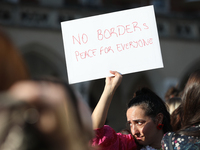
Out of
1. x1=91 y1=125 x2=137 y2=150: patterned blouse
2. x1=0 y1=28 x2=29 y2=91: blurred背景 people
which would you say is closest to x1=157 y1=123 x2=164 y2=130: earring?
x1=91 y1=125 x2=137 y2=150: patterned blouse

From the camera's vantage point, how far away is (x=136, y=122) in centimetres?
199

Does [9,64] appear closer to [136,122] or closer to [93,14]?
[136,122]

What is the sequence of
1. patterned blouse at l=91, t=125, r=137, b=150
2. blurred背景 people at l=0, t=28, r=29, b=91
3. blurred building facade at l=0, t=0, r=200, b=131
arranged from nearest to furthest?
blurred背景 people at l=0, t=28, r=29, b=91
patterned blouse at l=91, t=125, r=137, b=150
blurred building facade at l=0, t=0, r=200, b=131

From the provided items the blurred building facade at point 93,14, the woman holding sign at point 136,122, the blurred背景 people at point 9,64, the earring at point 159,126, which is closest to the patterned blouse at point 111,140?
the woman holding sign at point 136,122

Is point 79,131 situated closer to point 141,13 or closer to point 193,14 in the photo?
point 141,13

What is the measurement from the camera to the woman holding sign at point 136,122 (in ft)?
5.89

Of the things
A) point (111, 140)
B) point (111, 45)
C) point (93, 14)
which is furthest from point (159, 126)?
point (93, 14)

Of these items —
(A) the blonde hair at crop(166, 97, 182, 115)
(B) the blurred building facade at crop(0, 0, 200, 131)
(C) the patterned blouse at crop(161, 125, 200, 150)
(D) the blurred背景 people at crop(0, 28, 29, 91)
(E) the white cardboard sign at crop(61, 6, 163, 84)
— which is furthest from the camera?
(B) the blurred building facade at crop(0, 0, 200, 131)

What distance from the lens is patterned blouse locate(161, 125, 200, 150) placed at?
1495 millimetres

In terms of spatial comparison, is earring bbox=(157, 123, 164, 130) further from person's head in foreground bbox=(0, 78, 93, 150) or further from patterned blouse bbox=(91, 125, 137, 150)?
person's head in foreground bbox=(0, 78, 93, 150)

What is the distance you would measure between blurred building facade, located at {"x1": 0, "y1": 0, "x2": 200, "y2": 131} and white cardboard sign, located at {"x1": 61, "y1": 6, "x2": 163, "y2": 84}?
23.2 ft

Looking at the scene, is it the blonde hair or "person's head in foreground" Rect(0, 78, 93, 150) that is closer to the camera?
"person's head in foreground" Rect(0, 78, 93, 150)

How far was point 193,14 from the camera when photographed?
494 inches

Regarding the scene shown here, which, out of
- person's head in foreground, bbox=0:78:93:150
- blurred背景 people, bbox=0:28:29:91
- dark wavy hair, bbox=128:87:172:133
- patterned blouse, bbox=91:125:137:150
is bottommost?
patterned blouse, bbox=91:125:137:150
